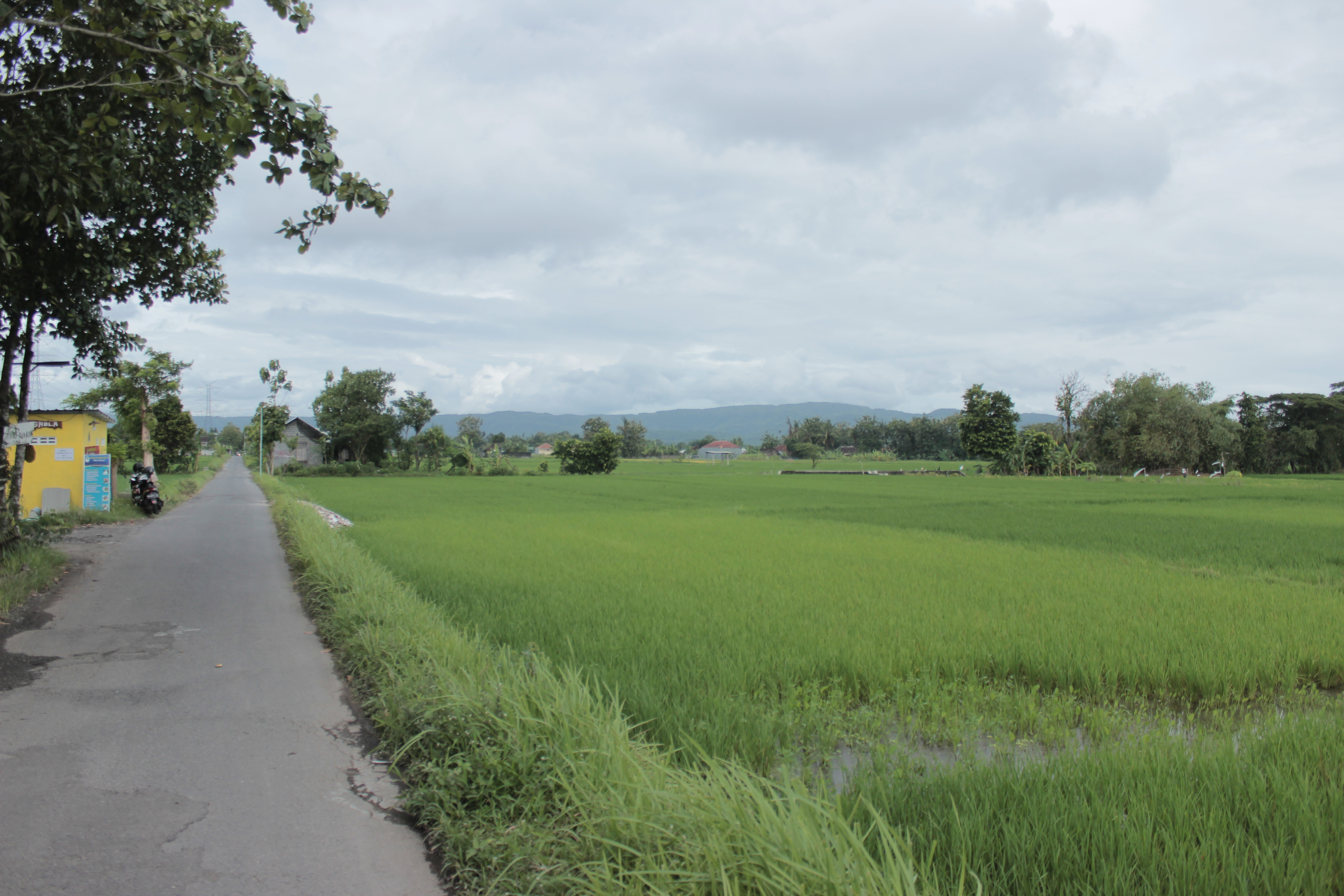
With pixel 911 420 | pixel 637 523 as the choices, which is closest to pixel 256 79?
pixel 637 523

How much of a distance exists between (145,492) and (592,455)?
121 feet

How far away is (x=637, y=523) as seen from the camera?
1666 cm

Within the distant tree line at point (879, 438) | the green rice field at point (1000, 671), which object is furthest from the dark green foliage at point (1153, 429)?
the green rice field at point (1000, 671)

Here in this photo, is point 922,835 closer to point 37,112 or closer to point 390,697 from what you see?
point 390,697

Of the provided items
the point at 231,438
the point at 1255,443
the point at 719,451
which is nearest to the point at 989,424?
→ the point at 1255,443

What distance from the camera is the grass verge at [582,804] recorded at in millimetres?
2061

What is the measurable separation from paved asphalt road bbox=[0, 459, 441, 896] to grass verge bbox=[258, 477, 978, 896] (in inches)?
8.6

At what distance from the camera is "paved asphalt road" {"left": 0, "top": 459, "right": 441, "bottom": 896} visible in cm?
261

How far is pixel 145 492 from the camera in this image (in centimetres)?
1802

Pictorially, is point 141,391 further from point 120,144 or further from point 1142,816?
point 1142,816

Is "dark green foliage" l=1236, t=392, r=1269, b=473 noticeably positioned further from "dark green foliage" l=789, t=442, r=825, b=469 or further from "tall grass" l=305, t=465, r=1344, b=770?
"dark green foliage" l=789, t=442, r=825, b=469

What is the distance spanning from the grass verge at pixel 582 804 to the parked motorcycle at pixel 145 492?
17080mm

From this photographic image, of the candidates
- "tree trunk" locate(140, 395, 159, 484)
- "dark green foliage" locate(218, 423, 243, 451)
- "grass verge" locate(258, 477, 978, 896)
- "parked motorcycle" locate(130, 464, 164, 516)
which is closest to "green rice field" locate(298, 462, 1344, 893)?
"grass verge" locate(258, 477, 978, 896)

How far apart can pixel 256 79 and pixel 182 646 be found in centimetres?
428
